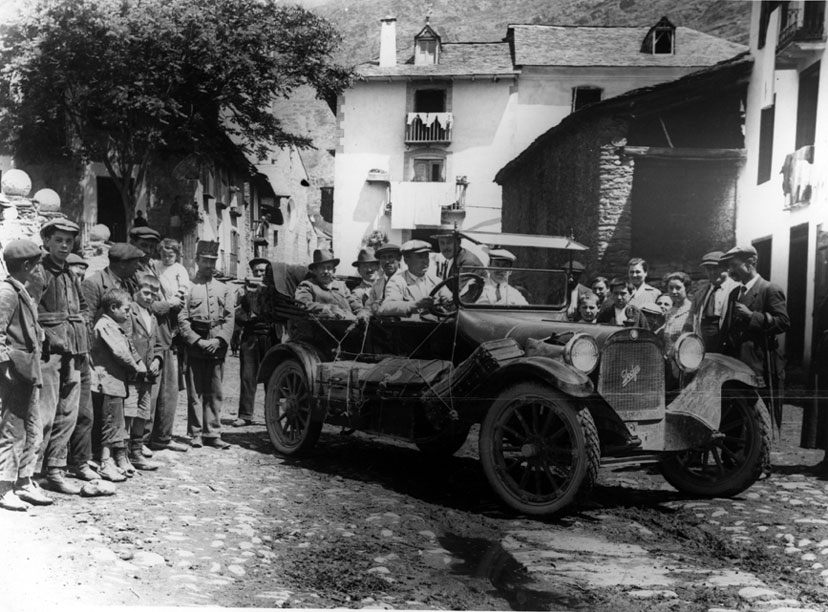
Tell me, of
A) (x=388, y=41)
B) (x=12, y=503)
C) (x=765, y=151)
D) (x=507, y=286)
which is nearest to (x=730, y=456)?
(x=507, y=286)

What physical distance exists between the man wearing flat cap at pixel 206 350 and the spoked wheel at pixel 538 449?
1.74 meters

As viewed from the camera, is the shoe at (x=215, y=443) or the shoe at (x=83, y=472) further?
the shoe at (x=215, y=443)

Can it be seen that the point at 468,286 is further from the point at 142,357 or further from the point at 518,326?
the point at 142,357

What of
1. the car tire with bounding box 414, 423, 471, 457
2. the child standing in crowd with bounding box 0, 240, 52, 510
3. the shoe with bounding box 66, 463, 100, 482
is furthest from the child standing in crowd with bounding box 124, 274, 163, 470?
the car tire with bounding box 414, 423, 471, 457

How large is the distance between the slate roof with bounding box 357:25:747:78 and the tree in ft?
2.17

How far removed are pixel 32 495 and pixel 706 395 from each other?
3.01 metres

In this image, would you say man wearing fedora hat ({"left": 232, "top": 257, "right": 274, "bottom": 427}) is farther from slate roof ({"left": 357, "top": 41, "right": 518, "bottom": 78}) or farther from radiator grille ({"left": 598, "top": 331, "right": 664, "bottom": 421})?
radiator grille ({"left": 598, "top": 331, "right": 664, "bottom": 421})

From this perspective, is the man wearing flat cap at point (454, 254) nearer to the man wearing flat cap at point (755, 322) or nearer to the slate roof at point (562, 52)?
the slate roof at point (562, 52)

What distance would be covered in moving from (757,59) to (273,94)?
2361 millimetres

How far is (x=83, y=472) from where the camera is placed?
11.0ft

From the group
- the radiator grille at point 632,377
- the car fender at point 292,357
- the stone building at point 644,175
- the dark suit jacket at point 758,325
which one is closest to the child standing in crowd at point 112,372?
the car fender at point 292,357

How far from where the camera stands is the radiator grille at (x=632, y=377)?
11.5 ft

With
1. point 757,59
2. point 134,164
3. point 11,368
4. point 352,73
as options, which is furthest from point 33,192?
point 757,59

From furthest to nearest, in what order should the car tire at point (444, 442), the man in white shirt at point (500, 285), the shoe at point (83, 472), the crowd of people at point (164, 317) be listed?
1. the car tire at point (444, 442)
2. the man in white shirt at point (500, 285)
3. the shoe at point (83, 472)
4. the crowd of people at point (164, 317)
